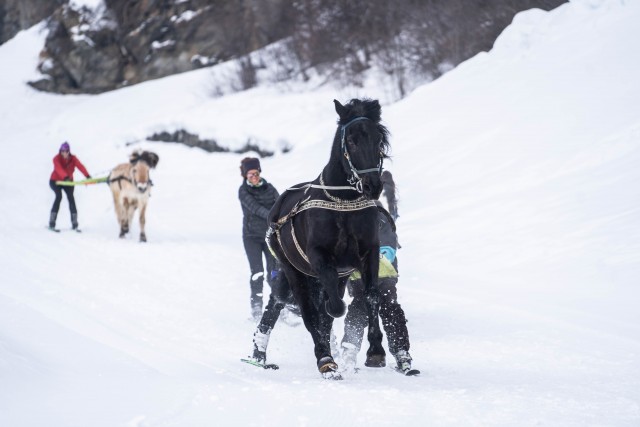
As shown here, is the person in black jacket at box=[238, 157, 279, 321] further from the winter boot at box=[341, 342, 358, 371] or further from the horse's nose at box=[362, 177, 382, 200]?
the horse's nose at box=[362, 177, 382, 200]

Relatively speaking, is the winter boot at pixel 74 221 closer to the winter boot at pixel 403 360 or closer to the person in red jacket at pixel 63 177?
the person in red jacket at pixel 63 177

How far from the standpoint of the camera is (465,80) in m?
19.5

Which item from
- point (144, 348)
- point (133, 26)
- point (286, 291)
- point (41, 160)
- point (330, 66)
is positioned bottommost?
point (144, 348)

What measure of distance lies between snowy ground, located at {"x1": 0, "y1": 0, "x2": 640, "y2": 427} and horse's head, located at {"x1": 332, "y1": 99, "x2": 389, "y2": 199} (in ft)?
4.93

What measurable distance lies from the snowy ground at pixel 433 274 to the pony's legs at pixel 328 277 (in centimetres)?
57

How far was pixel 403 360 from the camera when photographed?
555 cm

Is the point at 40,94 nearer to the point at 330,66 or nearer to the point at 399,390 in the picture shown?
the point at 330,66

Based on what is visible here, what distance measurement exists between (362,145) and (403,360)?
1800 mm

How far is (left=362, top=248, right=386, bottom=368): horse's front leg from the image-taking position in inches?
210

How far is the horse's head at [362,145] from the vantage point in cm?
491

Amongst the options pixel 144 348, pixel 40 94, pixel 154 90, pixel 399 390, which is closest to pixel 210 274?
pixel 144 348

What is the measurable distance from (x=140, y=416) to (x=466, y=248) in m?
7.98

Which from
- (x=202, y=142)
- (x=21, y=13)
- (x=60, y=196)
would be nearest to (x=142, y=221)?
(x=60, y=196)

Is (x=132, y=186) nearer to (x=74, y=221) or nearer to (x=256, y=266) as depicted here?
(x=74, y=221)
